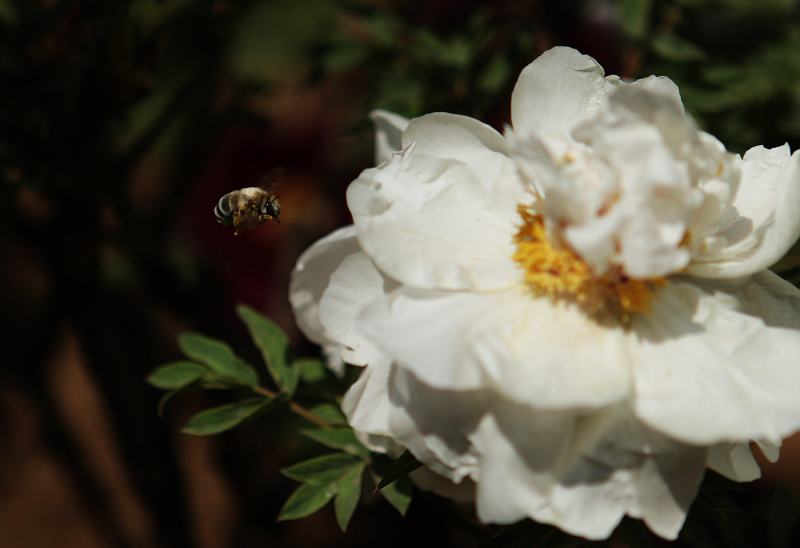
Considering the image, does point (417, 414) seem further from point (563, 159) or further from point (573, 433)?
point (563, 159)

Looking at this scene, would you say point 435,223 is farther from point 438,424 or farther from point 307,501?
point 307,501

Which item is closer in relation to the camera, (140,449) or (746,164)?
(746,164)

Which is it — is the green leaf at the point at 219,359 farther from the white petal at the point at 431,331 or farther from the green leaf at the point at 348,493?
the white petal at the point at 431,331

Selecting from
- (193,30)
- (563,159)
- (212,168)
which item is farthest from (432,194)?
(212,168)

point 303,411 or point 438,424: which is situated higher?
point 438,424

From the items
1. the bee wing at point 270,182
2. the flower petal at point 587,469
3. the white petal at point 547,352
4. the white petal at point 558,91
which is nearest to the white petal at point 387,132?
the bee wing at point 270,182

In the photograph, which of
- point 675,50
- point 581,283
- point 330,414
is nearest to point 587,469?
point 581,283
